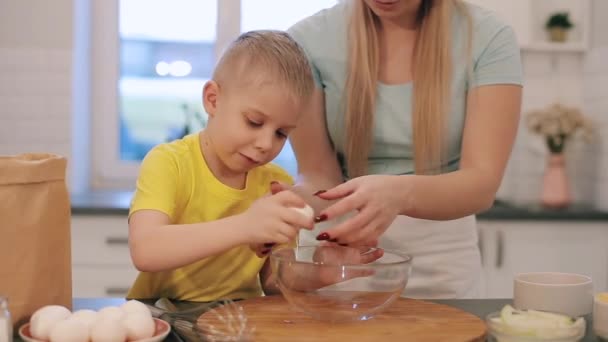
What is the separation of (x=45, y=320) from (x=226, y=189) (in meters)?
0.48

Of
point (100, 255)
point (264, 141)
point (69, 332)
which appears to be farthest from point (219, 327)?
point (100, 255)

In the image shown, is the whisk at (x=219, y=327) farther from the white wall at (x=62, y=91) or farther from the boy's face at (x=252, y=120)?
the white wall at (x=62, y=91)

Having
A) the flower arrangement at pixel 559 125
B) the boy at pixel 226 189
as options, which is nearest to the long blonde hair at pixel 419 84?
the boy at pixel 226 189

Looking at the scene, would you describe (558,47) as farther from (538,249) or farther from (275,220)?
(275,220)

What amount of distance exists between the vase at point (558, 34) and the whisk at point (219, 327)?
2.43 meters

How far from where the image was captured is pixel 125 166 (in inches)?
133

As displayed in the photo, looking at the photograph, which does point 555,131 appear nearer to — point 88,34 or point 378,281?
point 88,34

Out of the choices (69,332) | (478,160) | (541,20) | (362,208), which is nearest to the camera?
(69,332)

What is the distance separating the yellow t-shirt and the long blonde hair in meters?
0.30

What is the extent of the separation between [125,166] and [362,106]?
2.02m

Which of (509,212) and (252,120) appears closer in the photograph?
(252,120)

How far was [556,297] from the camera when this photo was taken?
3.65 feet

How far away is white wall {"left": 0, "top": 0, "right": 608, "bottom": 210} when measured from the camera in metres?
3.03

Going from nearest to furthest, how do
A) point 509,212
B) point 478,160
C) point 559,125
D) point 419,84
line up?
1. point 478,160
2. point 419,84
3. point 509,212
4. point 559,125
